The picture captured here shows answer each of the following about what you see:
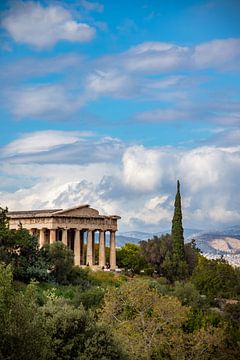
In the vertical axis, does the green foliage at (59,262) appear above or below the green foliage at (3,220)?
below

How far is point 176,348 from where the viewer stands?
140 ft

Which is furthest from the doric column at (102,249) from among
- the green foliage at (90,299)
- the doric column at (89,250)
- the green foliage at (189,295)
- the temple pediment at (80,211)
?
Answer: the green foliage at (90,299)

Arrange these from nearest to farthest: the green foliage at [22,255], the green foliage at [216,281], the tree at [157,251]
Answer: the green foliage at [22,255] < the green foliage at [216,281] < the tree at [157,251]

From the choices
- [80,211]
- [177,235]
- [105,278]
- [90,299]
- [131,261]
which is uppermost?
[80,211]

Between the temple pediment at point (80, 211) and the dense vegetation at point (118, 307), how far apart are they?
6526mm

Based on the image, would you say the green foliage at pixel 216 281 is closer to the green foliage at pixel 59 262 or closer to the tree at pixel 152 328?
the green foliage at pixel 59 262

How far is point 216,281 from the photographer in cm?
7806

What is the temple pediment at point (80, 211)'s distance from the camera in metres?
89.7

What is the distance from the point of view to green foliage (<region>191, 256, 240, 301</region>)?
77250 millimetres

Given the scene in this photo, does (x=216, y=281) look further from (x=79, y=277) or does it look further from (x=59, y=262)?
(x=59, y=262)

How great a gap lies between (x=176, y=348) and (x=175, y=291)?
25.7 m

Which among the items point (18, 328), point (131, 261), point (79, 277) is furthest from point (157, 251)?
point (18, 328)

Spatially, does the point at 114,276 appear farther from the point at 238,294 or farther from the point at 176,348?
the point at 176,348

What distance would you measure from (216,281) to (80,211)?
64.3 feet
